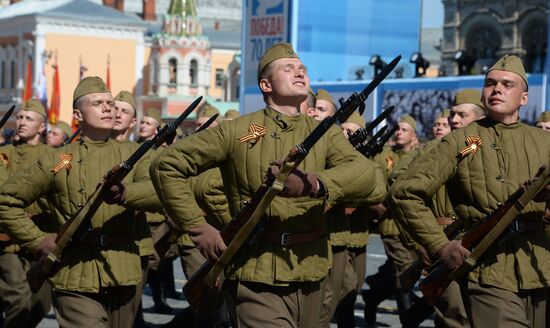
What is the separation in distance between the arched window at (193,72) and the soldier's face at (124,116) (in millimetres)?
71993

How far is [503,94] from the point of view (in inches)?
278

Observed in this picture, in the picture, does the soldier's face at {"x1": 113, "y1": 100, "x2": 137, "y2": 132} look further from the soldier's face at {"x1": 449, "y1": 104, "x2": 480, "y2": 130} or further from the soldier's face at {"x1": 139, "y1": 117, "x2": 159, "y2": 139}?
the soldier's face at {"x1": 449, "y1": 104, "x2": 480, "y2": 130}

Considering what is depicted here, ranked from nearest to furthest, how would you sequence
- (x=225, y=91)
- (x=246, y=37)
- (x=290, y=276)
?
(x=290, y=276) < (x=246, y=37) < (x=225, y=91)

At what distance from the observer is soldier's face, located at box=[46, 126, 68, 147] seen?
14.8 metres

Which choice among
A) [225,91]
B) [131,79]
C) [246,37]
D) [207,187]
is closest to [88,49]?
[131,79]

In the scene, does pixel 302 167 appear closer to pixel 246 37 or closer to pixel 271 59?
pixel 271 59

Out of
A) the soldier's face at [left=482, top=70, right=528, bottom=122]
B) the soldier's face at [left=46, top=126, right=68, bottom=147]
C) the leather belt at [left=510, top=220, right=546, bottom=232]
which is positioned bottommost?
the soldier's face at [left=46, top=126, right=68, bottom=147]

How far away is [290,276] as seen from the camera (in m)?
6.58

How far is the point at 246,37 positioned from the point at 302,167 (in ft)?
97.1

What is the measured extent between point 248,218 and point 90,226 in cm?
176

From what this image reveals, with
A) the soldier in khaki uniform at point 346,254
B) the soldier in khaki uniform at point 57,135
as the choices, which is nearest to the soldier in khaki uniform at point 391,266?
the soldier in khaki uniform at point 346,254

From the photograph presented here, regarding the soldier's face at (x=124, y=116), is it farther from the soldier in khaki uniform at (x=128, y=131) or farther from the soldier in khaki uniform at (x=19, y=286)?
the soldier in khaki uniform at (x=19, y=286)

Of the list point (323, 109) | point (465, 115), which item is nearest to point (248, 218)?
point (465, 115)

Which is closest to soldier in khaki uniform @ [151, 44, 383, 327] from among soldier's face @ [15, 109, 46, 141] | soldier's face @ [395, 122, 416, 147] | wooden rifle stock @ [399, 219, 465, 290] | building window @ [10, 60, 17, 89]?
wooden rifle stock @ [399, 219, 465, 290]
